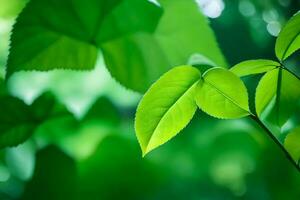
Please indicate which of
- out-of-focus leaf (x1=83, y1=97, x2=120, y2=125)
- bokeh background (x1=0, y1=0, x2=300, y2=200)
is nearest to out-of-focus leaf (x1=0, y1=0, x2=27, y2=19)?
bokeh background (x1=0, y1=0, x2=300, y2=200)

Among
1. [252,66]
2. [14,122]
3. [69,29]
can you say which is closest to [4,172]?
[14,122]

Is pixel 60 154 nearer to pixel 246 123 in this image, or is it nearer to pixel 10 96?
pixel 10 96

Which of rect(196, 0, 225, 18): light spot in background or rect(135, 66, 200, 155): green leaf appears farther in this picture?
rect(196, 0, 225, 18): light spot in background

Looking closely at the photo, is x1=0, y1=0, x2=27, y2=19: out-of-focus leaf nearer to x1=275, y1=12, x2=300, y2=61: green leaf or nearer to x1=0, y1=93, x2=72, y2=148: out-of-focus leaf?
x1=0, y1=93, x2=72, y2=148: out-of-focus leaf

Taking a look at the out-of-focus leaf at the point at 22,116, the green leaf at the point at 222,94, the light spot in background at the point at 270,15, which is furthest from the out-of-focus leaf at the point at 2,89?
the light spot in background at the point at 270,15

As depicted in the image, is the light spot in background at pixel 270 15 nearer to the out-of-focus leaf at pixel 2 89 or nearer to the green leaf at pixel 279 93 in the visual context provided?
the green leaf at pixel 279 93

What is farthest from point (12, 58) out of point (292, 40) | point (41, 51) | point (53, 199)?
point (292, 40)
